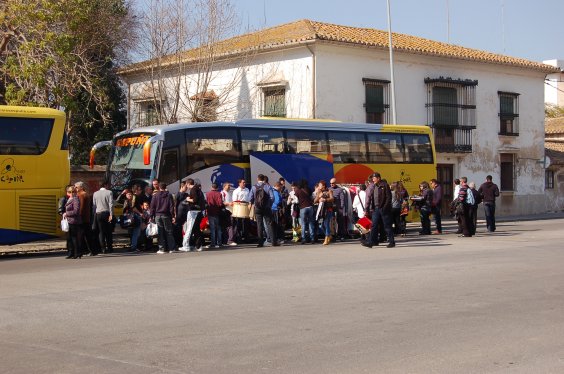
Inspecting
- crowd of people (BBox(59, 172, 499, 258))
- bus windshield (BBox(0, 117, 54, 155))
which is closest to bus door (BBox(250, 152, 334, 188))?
crowd of people (BBox(59, 172, 499, 258))

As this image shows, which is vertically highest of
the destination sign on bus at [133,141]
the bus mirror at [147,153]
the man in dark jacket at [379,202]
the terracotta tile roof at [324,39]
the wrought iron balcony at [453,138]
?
the terracotta tile roof at [324,39]

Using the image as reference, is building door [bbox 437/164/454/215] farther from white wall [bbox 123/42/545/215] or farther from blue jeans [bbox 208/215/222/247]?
blue jeans [bbox 208/215/222/247]

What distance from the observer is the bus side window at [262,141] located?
23734mm

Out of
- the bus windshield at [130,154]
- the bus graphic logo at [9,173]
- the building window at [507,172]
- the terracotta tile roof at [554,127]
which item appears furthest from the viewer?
the terracotta tile roof at [554,127]

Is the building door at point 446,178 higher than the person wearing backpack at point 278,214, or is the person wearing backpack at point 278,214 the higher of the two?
the building door at point 446,178

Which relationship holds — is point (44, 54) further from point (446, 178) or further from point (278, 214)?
point (446, 178)

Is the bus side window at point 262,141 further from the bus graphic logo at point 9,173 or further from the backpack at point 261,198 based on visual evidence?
the bus graphic logo at point 9,173

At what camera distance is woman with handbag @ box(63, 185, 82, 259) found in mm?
18109

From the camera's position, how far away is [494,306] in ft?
34.2

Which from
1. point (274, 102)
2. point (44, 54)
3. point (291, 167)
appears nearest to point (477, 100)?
point (274, 102)

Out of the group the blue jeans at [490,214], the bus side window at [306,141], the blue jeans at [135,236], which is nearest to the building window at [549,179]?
the blue jeans at [490,214]

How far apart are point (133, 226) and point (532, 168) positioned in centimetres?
2843

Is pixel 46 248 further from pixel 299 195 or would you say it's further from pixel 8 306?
pixel 8 306

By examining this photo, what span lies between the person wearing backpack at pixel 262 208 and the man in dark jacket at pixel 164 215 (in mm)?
2482
